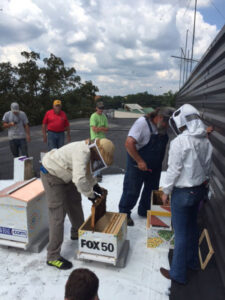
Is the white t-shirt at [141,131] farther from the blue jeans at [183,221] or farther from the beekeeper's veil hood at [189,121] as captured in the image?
the blue jeans at [183,221]

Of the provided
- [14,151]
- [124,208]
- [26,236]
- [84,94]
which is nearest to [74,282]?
[26,236]

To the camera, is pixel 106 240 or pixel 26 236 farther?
pixel 26 236

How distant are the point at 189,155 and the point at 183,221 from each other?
0.69 meters

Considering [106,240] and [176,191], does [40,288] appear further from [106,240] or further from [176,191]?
[176,191]

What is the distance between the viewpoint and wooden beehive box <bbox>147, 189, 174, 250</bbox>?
123 inches

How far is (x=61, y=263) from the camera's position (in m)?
2.77

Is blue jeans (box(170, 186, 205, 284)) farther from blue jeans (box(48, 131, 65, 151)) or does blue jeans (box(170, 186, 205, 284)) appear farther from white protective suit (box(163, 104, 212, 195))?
blue jeans (box(48, 131, 65, 151))

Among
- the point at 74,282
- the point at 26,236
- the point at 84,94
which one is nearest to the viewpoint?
the point at 74,282

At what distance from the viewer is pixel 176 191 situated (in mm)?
2381

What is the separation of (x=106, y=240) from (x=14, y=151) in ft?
13.8

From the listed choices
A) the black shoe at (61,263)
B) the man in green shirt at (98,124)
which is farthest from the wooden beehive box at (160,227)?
the man in green shirt at (98,124)

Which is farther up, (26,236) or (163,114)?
A: (163,114)

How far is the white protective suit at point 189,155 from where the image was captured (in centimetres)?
219

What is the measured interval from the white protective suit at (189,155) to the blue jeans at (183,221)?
10 cm
